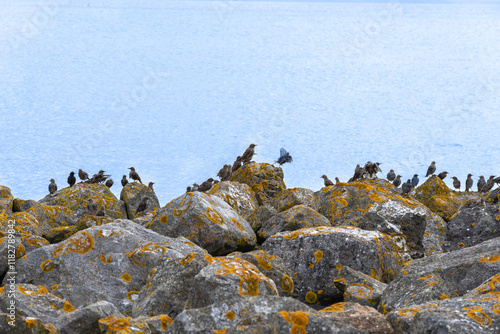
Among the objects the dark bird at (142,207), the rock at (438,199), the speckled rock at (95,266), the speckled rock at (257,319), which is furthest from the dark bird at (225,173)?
the speckled rock at (257,319)

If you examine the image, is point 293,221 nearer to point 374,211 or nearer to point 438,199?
point 374,211

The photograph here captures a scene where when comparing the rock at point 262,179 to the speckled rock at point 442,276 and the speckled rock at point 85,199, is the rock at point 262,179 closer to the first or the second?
the speckled rock at point 85,199

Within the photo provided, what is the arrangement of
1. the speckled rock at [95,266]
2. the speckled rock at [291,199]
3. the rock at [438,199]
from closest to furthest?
the speckled rock at [95,266]
the speckled rock at [291,199]
the rock at [438,199]

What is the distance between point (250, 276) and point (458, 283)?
3.20m

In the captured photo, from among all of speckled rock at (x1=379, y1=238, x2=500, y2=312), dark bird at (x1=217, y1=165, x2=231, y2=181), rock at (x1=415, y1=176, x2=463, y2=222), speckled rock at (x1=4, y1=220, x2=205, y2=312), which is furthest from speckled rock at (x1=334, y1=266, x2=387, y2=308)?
dark bird at (x1=217, y1=165, x2=231, y2=181)

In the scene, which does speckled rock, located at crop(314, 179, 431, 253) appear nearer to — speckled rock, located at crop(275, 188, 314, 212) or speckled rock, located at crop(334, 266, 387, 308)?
speckled rock, located at crop(275, 188, 314, 212)

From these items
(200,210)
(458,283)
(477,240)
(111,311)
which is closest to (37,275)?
(111,311)

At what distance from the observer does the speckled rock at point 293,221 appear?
9.99 m

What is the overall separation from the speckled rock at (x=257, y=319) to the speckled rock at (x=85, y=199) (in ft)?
34.2

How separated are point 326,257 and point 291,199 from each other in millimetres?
4536

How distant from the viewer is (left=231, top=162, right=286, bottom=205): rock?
14.8 metres

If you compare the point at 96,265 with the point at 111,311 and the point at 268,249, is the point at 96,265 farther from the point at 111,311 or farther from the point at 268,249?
the point at 268,249

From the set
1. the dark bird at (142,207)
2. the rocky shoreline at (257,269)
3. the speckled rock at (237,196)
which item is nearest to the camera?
the rocky shoreline at (257,269)

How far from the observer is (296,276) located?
8094 mm
